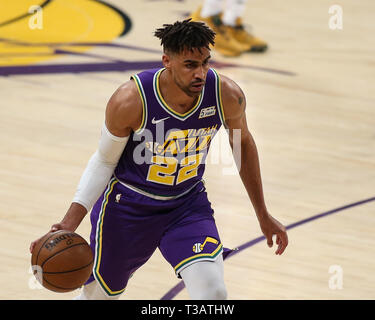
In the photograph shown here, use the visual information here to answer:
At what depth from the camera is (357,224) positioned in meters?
6.38

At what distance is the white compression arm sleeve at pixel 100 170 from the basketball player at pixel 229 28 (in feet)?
22.5

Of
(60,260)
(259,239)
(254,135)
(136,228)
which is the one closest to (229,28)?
(254,135)

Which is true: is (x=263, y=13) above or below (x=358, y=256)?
Result: above

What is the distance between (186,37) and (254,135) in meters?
4.49

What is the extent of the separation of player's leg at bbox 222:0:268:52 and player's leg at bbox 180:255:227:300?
23.8 ft

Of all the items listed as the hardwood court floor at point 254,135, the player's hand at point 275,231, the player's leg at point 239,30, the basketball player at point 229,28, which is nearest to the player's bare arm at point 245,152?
the player's hand at point 275,231

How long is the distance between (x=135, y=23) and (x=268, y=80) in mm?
2706

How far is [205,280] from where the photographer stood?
388 centimetres

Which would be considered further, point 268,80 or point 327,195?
point 268,80

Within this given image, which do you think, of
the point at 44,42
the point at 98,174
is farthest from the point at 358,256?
the point at 44,42

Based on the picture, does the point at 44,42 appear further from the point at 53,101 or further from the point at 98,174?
the point at 98,174

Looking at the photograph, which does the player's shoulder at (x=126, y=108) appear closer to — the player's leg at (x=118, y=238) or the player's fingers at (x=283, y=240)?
the player's leg at (x=118, y=238)

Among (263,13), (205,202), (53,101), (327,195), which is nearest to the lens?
(205,202)
